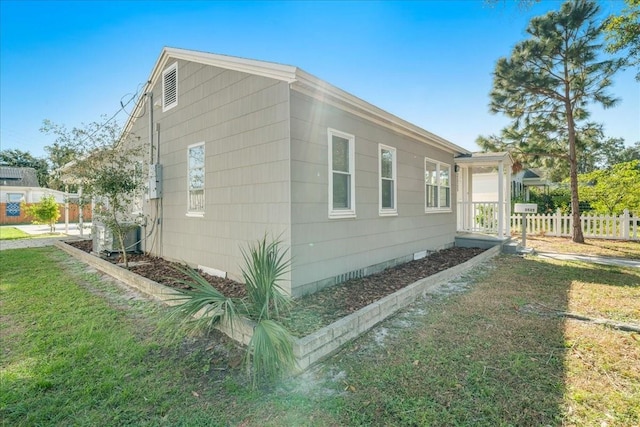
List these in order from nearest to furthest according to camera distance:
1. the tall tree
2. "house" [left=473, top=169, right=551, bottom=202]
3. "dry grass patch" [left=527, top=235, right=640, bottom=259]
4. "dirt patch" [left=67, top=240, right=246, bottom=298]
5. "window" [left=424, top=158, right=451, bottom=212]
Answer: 1. "dirt patch" [left=67, top=240, right=246, bottom=298]
2. "window" [left=424, top=158, right=451, bottom=212]
3. "dry grass patch" [left=527, top=235, right=640, bottom=259]
4. the tall tree
5. "house" [left=473, top=169, right=551, bottom=202]

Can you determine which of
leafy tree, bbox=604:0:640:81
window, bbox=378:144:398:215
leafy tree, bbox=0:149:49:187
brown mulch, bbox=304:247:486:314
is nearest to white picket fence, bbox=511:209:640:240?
leafy tree, bbox=604:0:640:81

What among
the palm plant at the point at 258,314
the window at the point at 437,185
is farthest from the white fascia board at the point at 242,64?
the window at the point at 437,185

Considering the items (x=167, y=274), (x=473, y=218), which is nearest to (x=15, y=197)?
(x=167, y=274)

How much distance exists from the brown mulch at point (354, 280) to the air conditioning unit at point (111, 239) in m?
0.33

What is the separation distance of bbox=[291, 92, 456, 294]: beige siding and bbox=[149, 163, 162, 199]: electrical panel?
178 inches

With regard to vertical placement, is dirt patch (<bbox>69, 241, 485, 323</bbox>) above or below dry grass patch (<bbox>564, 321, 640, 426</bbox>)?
above

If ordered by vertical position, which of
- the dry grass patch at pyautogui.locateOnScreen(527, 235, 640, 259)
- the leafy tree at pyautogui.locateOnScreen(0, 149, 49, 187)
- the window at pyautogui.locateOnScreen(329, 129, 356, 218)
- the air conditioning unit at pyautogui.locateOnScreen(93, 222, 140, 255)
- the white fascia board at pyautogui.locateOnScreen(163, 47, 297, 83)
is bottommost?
the dry grass patch at pyautogui.locateOnScreen(527, 235, 640, 259)

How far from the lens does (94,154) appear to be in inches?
263

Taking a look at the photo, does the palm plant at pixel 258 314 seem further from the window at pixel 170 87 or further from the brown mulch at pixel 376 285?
the window at pixel 170 87

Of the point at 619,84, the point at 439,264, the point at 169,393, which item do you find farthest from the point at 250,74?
the point at 619,84

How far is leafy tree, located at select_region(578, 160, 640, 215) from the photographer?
1141 centimetres

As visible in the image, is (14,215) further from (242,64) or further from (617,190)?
(617,190)

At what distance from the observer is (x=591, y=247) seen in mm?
10266

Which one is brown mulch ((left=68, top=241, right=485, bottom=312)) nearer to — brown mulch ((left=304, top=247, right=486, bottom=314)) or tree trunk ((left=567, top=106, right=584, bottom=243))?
brown mulch ((left=304, top=247, right=486, bottom=314))
